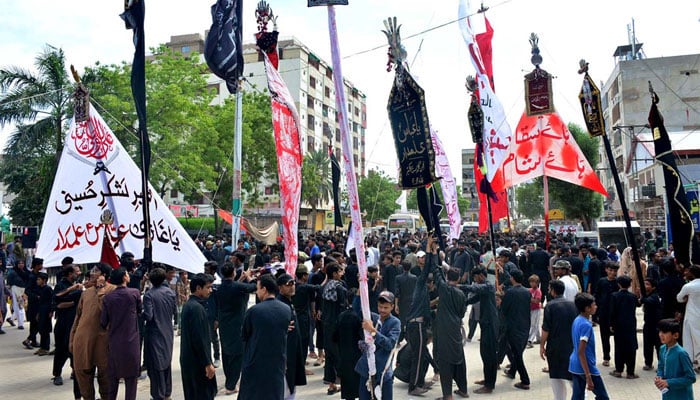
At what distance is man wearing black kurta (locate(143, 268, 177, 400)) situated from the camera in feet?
21.3

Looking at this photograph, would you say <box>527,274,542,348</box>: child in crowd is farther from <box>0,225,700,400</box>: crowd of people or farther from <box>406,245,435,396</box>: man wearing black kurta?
<box>406,245,435,396</box>: man wearing black kurta

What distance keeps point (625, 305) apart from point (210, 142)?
25259mm

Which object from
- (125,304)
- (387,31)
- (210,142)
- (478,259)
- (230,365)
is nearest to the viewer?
(125,304)

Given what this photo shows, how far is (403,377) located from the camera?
24.9ft

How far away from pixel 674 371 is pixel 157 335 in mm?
5328

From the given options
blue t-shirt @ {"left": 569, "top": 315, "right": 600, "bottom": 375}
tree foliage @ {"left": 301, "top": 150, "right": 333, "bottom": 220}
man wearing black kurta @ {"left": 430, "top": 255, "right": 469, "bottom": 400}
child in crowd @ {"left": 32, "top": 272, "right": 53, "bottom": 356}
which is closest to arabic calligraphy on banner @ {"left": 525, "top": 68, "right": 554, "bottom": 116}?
man wearing black kurta @ {"left": 430, "top": 255, "right": 469, "bottom": 400}

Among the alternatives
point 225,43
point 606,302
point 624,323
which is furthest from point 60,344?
point 606,302

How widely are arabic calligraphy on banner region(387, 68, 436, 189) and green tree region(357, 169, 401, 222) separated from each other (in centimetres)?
5577

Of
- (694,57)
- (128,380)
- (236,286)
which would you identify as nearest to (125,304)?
(128,380)

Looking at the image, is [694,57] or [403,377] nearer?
[403,377]

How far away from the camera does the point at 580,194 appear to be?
133 feet

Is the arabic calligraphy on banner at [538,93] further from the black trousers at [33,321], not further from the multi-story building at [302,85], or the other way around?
the multi-story building at [302,85]

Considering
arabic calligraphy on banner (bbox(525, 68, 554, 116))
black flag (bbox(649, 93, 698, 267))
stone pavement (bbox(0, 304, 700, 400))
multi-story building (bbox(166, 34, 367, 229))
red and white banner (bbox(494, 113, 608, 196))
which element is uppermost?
multi-story building (bbox(166, 34, 367, 229))

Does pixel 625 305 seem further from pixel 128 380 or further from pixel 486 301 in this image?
pixel 128 380
